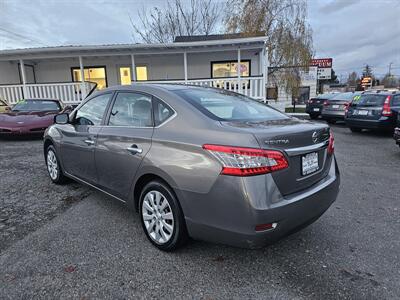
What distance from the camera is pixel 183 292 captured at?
2309 millimetres

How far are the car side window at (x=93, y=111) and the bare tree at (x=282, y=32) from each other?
15520 millimetres

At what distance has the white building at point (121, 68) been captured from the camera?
13.6m

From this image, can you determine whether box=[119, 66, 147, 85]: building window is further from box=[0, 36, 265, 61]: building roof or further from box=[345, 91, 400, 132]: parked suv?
box=[345, 91, 400, 132]: parked suv

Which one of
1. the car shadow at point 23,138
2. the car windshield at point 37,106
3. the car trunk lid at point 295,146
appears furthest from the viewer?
the car windshield at point 37,106

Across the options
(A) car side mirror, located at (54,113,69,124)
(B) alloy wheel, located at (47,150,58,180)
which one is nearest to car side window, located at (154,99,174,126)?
(A) car side mirror, located at (54,113,69,124)

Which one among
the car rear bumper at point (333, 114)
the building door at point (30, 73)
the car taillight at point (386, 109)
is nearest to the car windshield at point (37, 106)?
the building door at point (30, 73)

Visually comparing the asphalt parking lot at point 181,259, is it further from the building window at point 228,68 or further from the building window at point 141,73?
the building window at point 141,73

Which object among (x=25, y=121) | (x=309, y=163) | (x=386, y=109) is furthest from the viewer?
(x=386, y=109)

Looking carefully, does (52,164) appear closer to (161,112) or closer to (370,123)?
(161,112)

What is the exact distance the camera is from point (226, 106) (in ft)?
10.1

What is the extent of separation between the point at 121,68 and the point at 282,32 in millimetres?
9689

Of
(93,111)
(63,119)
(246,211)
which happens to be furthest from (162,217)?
(63,119)

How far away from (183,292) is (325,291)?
109 cm

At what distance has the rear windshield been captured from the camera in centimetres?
955
